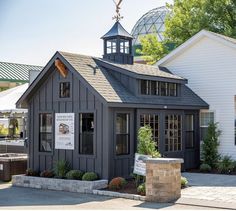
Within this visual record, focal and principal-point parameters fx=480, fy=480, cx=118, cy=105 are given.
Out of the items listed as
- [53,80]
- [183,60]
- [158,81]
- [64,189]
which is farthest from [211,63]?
[64,189]

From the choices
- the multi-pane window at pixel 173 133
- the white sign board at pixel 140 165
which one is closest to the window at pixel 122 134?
the white sign board at pixel 140 165

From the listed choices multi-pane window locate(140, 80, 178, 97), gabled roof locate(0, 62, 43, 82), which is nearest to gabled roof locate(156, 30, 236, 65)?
multi-pane window locate(140, 80, 178, 97)

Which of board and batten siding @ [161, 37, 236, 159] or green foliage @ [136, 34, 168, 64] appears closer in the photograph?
board and batten siding @ [161, 37, 236, 159]

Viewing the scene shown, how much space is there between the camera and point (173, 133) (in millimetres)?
18578

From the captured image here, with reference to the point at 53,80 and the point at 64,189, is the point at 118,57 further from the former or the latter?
the point at 64,189

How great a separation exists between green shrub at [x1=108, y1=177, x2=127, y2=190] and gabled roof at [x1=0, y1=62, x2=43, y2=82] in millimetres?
33508

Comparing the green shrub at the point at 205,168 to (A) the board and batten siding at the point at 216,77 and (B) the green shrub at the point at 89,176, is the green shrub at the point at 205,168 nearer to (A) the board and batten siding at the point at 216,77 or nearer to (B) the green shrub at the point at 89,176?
(A) the board and batten siding at the point at 216,77

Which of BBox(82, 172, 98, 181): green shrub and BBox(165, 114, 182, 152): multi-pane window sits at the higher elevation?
BBox(165, 114, 182, 152): multi-pane window

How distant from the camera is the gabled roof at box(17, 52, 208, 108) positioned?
15688mm

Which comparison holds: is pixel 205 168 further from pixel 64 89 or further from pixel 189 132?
pixel 64 89

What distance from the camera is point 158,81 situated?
59.7ft

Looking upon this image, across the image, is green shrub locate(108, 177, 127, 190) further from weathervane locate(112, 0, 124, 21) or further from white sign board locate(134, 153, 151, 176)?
weathervane locate(112, 0, 124, 21)

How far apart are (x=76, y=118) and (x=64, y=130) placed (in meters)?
0.68

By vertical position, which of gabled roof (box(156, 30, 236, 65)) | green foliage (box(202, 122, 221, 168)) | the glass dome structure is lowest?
green foliage (box(202, 122, 221, 168))
